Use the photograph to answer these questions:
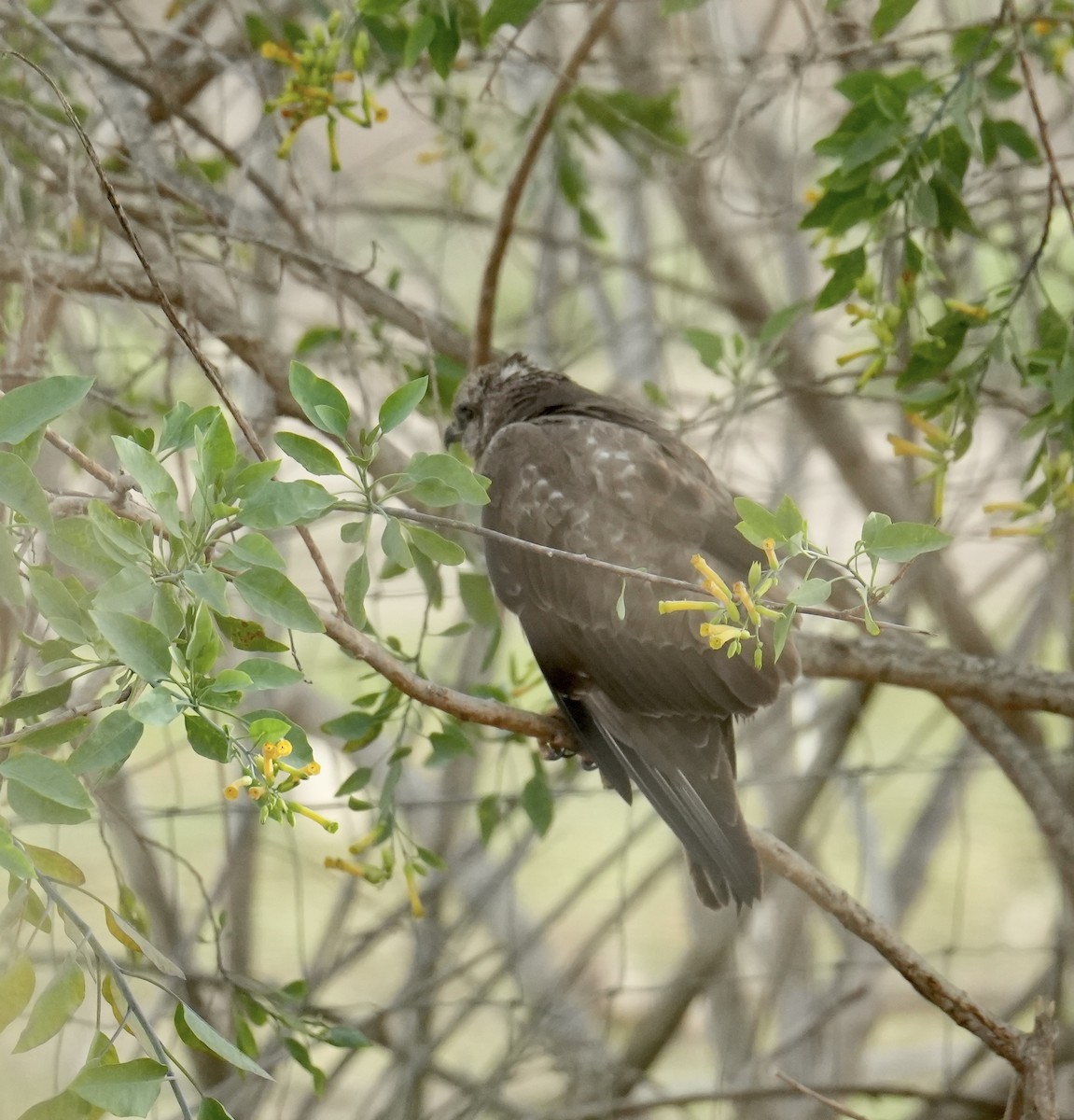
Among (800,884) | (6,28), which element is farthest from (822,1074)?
(6,28)

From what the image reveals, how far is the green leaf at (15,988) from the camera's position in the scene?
56.6 inches

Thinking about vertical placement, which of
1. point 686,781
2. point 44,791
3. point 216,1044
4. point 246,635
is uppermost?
point 686,781

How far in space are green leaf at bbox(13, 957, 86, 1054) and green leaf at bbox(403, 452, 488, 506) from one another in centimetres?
61

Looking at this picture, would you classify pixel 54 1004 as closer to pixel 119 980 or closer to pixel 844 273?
pixel 119 980

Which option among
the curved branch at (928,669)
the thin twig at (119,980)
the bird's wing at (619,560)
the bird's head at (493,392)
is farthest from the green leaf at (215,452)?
the bird's head at (493,392)

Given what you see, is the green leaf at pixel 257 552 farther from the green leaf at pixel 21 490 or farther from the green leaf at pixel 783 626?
the green leaf at pixel 783 626

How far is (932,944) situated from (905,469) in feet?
8.23

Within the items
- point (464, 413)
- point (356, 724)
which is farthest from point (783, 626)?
point (464, 413)

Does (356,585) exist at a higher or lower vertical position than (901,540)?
lower

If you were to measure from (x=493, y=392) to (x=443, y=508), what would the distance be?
2.57 feet

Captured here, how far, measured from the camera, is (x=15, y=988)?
56.8 inches

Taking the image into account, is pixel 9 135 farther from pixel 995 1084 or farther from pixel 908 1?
pixel 995 1084

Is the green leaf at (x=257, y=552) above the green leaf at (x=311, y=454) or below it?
below

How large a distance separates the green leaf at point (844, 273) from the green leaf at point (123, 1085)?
1682 millimetres
